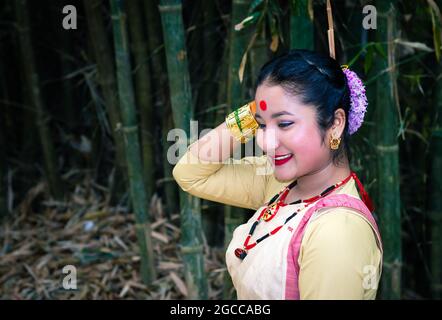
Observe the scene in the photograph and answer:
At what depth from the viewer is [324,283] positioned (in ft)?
3.67

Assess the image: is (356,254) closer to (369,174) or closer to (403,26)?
(369,174)

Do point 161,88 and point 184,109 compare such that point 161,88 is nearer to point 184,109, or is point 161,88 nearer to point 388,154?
point 184,109

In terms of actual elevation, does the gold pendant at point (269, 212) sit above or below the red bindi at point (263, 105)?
below

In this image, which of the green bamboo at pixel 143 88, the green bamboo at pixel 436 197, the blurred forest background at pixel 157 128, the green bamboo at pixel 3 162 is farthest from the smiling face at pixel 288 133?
the green bamboo at pixel 3 162

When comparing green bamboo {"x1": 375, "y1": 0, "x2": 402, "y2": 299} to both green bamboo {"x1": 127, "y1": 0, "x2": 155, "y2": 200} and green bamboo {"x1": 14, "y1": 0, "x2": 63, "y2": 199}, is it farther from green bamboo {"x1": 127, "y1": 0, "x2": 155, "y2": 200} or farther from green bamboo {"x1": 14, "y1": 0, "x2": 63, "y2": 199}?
green bamboo {"x1": 14, "y1": 0, "x2": 63, "y2": 199}

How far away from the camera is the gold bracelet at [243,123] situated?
1435 mm

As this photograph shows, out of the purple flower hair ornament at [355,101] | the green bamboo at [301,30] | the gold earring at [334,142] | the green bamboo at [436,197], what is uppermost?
the green bamboo at [301,30]

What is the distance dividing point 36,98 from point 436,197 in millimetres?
1779

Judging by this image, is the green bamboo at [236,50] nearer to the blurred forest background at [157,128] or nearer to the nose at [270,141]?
the blurred forest background at [157,128]

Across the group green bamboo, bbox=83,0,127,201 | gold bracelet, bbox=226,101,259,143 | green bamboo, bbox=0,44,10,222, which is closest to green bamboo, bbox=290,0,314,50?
gold bracelet, bbox=226,101,259,143

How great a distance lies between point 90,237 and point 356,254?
1848mm

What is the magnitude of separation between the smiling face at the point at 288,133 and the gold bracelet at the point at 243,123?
0.14 m

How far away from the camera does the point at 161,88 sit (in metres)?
2.65

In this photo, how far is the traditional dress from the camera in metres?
1.12
